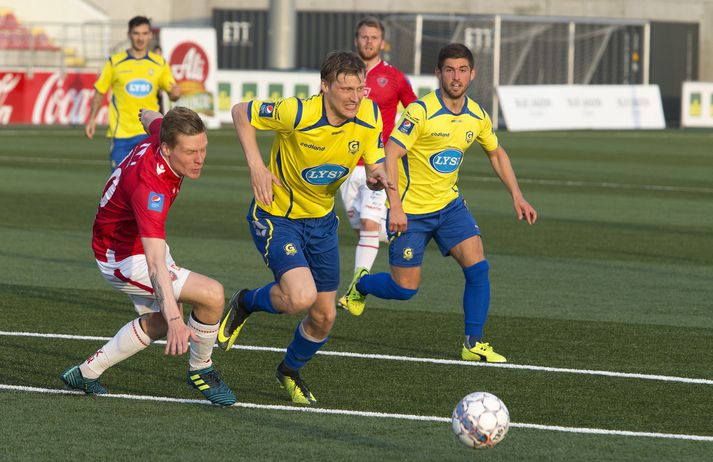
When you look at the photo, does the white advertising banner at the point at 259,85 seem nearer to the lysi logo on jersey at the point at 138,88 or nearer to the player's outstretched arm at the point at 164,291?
the lysi logo on jersey at the point at 138,88

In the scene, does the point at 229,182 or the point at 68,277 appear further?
the point at 229,182

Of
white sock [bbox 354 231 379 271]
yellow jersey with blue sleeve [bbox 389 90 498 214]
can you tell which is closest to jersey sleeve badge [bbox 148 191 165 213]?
yellow jersey with blue sleeve [bbox 389 90 498 214]

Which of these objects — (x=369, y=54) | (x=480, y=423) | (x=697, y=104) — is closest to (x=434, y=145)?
(x=369, y=54)

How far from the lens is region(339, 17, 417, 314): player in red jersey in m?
10.8

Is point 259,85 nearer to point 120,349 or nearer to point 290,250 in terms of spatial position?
point 290,250

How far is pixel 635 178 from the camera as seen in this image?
2228 centimetres

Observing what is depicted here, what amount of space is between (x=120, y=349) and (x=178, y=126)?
3.93 ft

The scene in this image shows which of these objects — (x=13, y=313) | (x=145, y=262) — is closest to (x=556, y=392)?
(x=145, y=262)

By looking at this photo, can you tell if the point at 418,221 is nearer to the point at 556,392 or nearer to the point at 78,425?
the point at 556,392

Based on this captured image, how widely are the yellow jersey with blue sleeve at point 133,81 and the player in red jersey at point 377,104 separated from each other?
365 cm

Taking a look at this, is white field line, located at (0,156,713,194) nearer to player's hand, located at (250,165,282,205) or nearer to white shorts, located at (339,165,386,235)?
white shorts, located at (339,165,386,235)

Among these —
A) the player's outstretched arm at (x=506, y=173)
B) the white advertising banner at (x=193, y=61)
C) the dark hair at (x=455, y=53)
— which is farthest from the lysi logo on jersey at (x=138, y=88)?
the white advertising banner at (x=193, y=61)

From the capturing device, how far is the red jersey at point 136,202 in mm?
6141

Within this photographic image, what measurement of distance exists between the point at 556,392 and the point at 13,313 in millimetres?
4020
